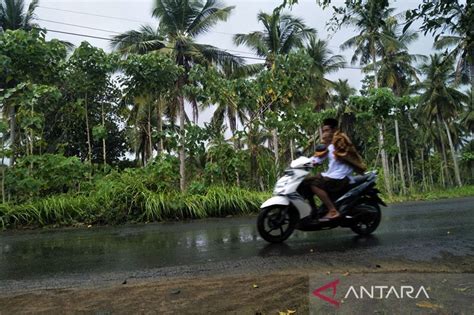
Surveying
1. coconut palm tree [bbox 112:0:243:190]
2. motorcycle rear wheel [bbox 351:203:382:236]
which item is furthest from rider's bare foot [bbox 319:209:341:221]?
coconut palm tree [bbox 112:0:243:190]

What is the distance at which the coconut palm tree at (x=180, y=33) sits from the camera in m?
21.8

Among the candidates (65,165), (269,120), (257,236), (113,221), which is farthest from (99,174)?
(257,236)

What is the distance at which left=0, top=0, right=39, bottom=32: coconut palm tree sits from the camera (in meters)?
19.4

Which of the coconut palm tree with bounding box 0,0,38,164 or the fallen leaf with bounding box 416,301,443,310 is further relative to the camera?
the coconut palm tree with bounding box 0,0,38,164

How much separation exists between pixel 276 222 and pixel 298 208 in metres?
0.38

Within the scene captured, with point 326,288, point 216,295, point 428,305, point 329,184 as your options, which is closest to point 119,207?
point 329,184

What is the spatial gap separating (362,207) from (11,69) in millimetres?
10201

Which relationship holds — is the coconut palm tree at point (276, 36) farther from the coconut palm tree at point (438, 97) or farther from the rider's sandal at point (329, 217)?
the rider's sandal at point (329, 217)

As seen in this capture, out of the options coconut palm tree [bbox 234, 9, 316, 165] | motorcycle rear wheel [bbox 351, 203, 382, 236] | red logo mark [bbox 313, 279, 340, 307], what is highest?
coconut palm tree [bbox 234, 9, 316, 165]

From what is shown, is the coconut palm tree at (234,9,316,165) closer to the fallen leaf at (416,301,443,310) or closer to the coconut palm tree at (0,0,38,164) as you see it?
the coconut palm tree at (0,0,38,164)

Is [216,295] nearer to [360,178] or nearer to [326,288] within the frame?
[326,288]

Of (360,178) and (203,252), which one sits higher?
(360,178)

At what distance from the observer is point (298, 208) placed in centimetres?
579

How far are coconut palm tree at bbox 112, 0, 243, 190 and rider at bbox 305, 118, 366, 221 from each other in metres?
16.3
